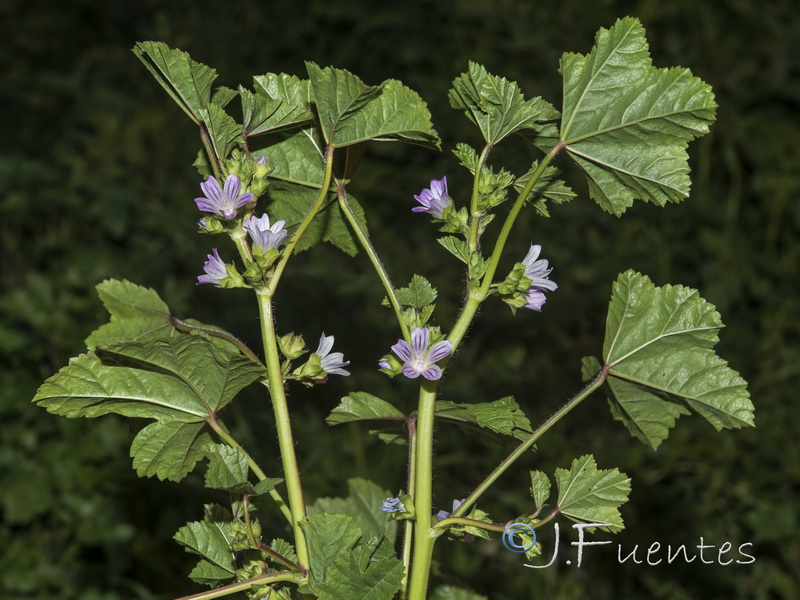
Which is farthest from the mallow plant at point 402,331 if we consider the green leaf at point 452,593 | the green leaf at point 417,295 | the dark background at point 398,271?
the dark background at point 398,271

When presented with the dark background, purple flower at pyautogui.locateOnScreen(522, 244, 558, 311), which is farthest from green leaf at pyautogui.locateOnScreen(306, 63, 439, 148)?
the dark background

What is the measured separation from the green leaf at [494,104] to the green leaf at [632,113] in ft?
0.10

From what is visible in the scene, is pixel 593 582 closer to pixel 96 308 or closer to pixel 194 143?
pixel 96 308

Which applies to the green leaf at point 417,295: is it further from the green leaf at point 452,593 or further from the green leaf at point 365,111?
the green leaf at point 452,593

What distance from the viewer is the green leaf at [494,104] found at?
60 cm

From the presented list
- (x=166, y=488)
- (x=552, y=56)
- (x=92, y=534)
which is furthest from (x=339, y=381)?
(x=552, y=56)

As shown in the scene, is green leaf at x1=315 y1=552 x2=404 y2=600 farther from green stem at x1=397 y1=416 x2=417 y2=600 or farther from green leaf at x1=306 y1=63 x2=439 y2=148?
green leaf at x1=306 y1=63 x2=439 y2=148

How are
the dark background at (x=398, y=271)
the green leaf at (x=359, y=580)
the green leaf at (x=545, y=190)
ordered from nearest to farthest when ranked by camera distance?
1. the green leaf at (x=359, y=580)
2. the green leaf at (x=545, y=190)
3. the dark background at (x=398, y=271)

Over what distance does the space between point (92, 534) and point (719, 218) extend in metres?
1.92

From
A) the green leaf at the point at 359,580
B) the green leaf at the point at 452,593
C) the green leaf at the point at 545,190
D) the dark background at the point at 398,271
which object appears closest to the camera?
the green leaf at the point at 359,580

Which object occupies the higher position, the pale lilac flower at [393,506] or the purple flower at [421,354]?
the purple flower at [421,354]

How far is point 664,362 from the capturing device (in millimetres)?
660

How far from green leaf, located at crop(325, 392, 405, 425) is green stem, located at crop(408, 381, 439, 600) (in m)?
0.06

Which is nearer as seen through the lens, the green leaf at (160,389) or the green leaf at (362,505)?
the green leaf at (160,389)
